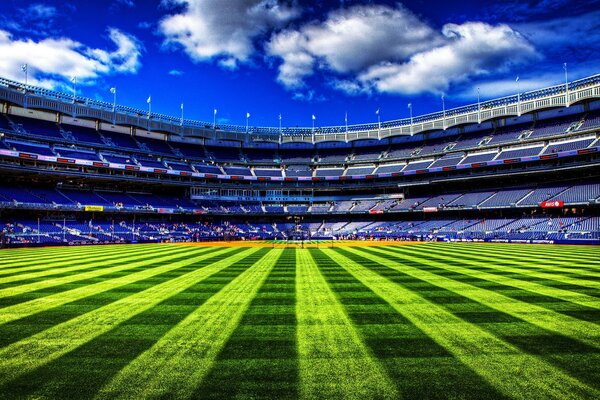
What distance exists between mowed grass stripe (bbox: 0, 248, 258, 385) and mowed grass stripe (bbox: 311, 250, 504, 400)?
598cm

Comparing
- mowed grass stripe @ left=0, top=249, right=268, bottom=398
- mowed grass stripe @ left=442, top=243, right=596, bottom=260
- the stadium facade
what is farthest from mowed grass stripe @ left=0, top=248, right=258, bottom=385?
the stadium facade

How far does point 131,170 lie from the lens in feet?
205

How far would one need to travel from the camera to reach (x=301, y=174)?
79.0m

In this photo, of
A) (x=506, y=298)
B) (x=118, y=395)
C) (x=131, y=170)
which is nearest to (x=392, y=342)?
(x=118, y=395)

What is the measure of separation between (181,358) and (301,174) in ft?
240

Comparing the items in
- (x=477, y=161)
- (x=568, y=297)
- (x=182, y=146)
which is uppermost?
(x=182, y=146)

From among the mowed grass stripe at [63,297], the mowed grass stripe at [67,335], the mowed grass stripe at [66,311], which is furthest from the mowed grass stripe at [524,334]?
the mowed grass stripe at [63,297]

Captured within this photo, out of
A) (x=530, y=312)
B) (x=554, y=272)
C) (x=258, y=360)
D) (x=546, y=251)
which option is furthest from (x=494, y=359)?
(x=546, y=251)

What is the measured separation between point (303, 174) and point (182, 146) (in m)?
27.4

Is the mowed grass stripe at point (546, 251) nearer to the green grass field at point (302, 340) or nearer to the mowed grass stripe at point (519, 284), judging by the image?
the mowed grass stripe at point (519, 284)

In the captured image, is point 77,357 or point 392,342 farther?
point 392,342

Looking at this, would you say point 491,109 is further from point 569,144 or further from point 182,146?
point 182,146

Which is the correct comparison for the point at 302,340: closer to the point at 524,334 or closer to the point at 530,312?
the point at 524,334

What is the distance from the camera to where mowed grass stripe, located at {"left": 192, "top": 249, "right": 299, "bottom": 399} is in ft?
16.8
